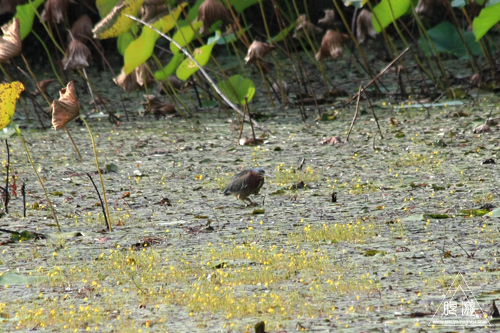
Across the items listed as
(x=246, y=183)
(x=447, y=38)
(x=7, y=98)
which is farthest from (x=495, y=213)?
(x=447, y=38)

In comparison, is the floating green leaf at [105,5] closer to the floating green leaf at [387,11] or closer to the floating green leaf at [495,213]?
the floating green leaf at [387,11]

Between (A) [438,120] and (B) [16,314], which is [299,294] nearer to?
(B) [16,314]

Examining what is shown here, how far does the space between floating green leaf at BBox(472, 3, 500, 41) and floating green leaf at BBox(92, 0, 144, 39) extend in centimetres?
237

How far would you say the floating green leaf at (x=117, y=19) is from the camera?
5.61m

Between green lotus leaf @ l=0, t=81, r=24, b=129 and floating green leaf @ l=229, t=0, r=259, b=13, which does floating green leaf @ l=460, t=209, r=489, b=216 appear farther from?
floating green leaf @ l=229, t=0, r=259, b=13

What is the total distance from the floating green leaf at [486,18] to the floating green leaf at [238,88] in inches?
66.6

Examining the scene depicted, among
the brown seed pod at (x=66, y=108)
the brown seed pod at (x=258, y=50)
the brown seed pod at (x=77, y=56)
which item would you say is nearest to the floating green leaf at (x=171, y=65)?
the brown seed pod at (x=77, y=56)

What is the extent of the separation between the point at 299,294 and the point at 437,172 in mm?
2153

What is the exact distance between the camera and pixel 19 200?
4.54m

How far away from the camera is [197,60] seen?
243 inches

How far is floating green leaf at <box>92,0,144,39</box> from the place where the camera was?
561cm

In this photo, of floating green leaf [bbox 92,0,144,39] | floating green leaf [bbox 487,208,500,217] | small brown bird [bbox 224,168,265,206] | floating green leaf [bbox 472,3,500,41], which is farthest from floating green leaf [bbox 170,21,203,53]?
floating green leaf [bbox 487,208,500,217]

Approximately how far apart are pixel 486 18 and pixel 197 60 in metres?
2.19

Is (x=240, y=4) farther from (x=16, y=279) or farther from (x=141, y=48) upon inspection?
(x=16, y=279)
